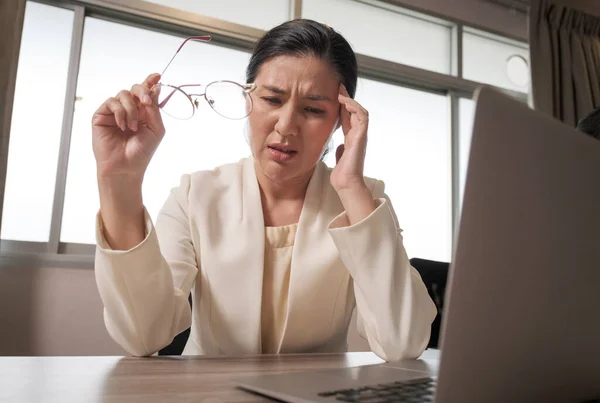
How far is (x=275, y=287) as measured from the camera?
3.86 feet

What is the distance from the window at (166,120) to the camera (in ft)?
8.50

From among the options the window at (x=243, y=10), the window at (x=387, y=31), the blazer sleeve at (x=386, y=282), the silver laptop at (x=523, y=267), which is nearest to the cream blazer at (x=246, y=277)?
the blazer sleeve at (x=386, y=282)

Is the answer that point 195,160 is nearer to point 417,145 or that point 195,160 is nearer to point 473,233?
point 417,145

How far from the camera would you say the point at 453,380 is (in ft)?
1.20

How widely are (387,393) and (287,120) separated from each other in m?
0.74

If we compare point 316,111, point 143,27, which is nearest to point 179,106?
point 316,111

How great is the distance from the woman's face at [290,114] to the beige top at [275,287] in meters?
0.15

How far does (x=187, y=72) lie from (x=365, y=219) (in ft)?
7.07

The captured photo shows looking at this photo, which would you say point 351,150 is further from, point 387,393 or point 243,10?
point 243,10

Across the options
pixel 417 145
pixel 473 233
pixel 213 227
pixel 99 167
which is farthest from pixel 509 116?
pixel 417 145

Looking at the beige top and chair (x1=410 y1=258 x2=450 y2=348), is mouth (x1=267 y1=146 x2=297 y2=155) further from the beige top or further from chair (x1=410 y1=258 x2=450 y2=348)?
chair (x1=410 y1=258 x2=450 y2=348)

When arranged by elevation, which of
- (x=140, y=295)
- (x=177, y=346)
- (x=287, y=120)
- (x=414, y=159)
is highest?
(x=414, y=159)

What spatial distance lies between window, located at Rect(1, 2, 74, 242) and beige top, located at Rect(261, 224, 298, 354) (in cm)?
172

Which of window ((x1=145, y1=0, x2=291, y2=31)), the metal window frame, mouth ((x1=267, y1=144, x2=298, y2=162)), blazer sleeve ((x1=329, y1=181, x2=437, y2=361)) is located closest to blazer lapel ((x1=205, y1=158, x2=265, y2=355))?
mouth ((x1=267, y1=144, x2=298, y2=162))
